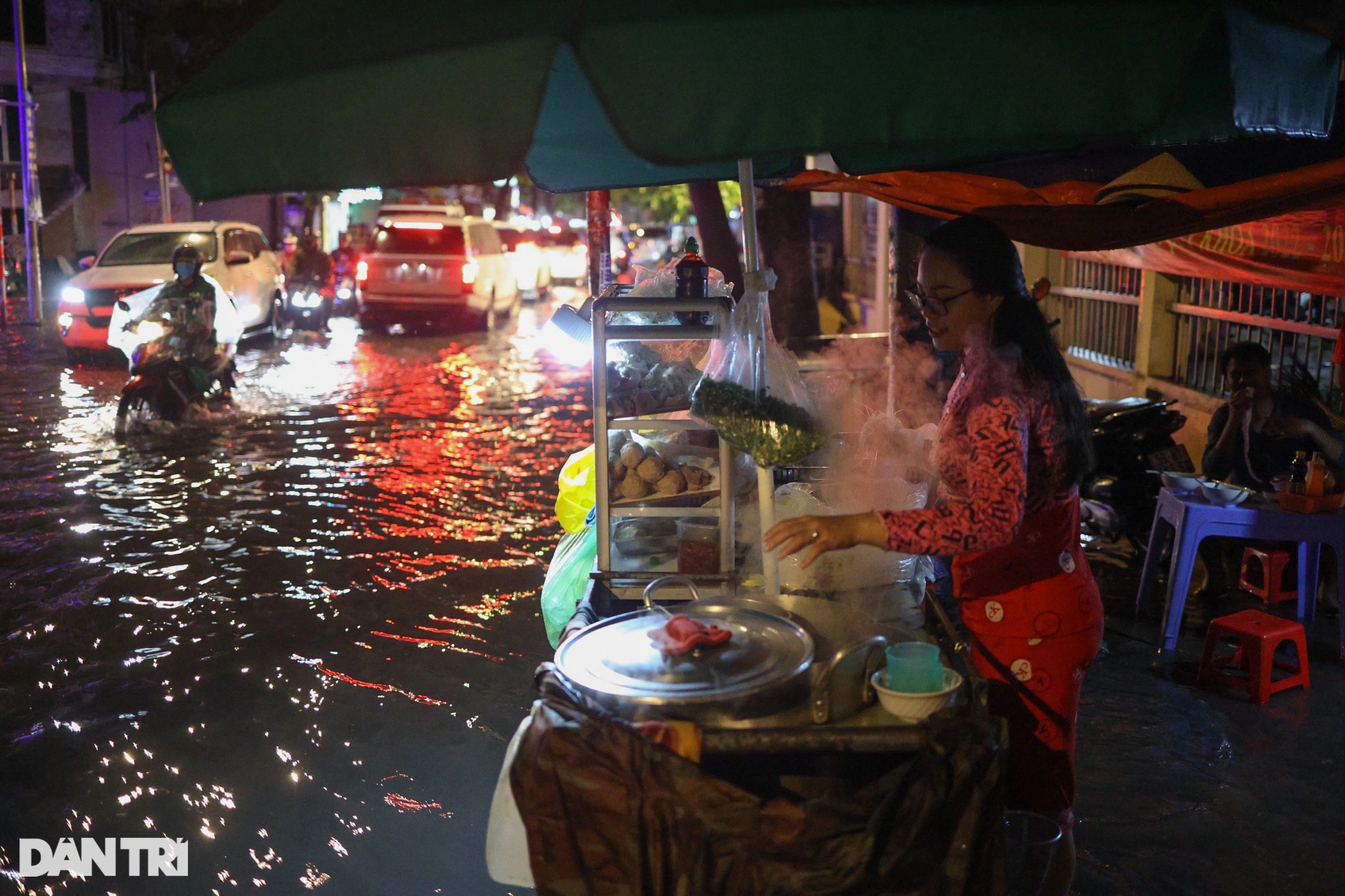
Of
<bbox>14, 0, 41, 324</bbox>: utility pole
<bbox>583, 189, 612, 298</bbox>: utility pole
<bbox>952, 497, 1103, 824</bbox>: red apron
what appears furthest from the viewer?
<bbox>14, 0, 41, 324</bbox>: utility pole

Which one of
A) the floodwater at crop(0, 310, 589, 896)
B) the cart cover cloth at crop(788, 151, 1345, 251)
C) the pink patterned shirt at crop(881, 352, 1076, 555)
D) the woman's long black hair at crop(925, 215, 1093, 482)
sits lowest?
the floodwater at crop(0, 310, 589, 896)

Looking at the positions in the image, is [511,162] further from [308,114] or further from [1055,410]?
[1055,410]

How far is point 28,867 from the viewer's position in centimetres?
355

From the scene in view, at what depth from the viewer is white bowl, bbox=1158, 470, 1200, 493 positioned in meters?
5.42

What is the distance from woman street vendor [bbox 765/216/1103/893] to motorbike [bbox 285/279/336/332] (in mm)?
19615

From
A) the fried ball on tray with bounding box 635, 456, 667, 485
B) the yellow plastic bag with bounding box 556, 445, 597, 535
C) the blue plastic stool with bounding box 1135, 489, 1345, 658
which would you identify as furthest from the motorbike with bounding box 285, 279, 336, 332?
the fried ball on tray with bounding box 635, 456, 667, 485

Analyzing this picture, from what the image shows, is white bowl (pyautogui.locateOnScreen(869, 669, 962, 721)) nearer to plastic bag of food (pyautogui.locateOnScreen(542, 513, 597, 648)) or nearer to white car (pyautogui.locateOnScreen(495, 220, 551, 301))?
plastic bag of food (pyautogui.locateOnScreen(542, 513, 597, 648))

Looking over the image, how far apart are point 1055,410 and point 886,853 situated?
109cm

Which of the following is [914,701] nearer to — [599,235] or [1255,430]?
[1255,430]

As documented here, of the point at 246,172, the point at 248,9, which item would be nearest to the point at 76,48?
the point at 248,9

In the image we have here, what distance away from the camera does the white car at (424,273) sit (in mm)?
19406

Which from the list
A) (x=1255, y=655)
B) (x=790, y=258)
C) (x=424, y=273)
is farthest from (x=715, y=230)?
(x=424, y=273)

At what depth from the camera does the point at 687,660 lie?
91.0 inches

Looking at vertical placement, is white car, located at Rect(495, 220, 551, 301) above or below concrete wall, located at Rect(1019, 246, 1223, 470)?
above
